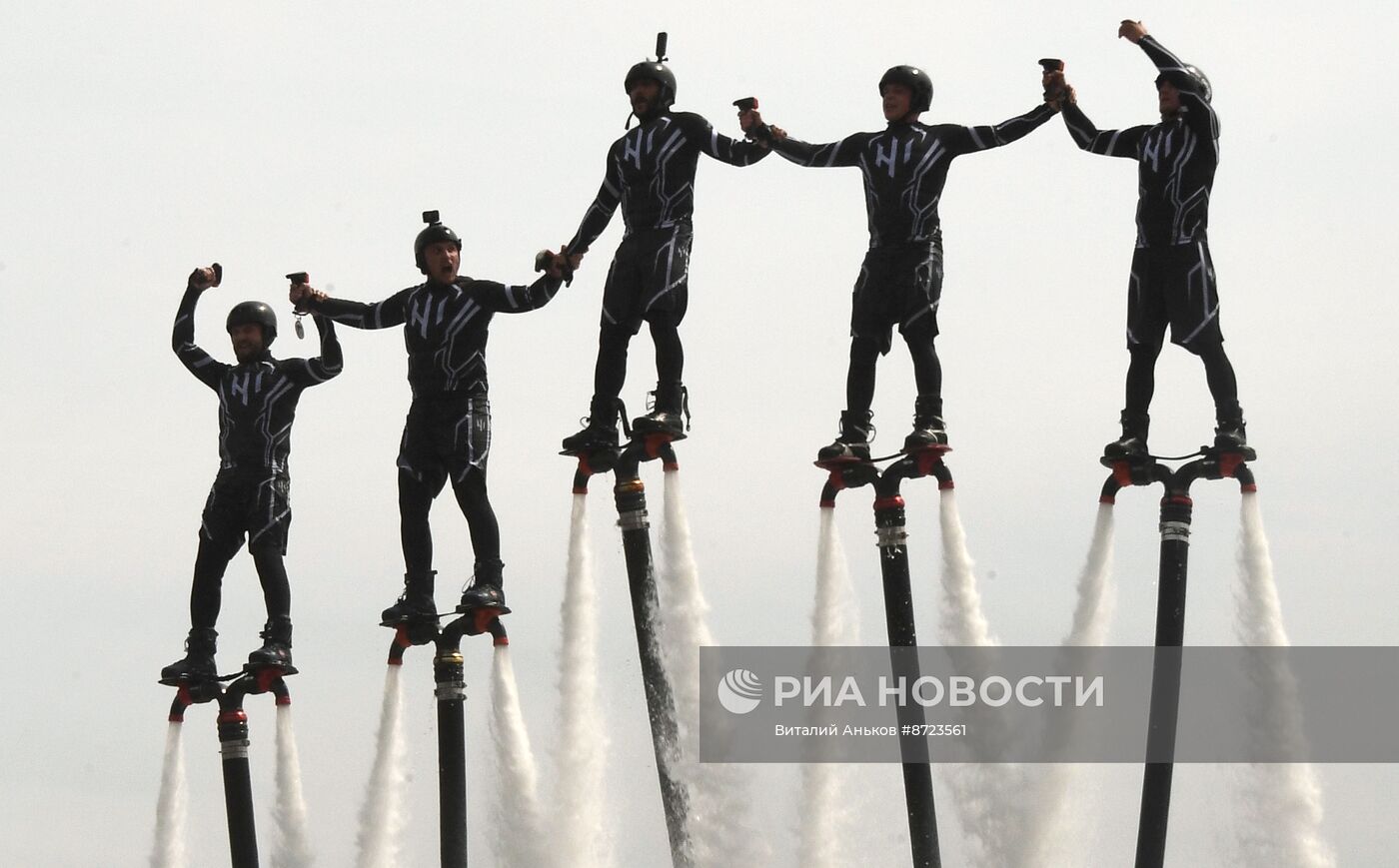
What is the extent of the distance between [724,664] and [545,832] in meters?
2.52

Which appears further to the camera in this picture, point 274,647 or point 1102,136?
point 274,647

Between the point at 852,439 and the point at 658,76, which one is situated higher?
the point at 658,76

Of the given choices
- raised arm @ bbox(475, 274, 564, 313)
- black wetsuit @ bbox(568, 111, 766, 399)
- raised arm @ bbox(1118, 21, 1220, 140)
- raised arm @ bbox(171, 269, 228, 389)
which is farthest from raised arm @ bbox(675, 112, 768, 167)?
raised arm @ bbox(171, 269, 228, 389)

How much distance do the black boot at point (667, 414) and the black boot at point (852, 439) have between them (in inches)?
54.5

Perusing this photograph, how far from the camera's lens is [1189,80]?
25016 millimetres

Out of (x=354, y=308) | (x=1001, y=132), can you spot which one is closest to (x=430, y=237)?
(x=354, y=308)

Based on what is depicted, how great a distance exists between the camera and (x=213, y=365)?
2931cm

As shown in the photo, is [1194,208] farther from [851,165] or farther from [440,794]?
[440,794]

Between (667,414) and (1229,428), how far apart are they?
5.13 metres

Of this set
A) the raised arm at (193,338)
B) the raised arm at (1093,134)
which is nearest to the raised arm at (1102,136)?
the raised arm at (1093,134)

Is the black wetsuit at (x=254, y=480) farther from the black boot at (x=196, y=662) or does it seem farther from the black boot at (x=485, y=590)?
the black boot at (x=485, y=590)

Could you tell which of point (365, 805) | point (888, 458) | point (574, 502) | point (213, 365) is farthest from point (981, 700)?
point (213, 365)

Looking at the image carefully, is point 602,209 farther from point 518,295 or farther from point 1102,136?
point 1102,136

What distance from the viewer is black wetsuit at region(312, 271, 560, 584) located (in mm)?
27062
